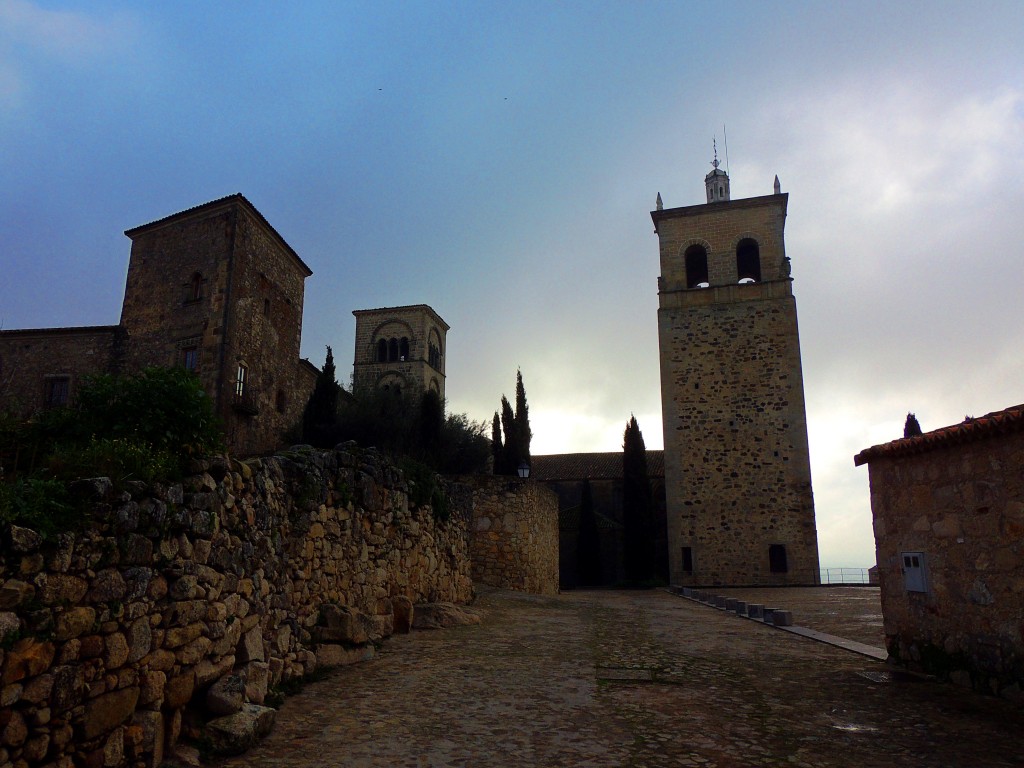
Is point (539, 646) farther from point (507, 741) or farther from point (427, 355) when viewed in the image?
point (427, 355)

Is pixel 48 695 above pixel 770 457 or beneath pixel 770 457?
beneath

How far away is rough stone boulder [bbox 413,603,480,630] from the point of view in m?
9.69

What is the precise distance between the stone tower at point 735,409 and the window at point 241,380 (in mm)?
15834

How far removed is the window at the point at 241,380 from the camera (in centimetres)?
2011

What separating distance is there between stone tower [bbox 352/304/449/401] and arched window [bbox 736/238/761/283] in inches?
949

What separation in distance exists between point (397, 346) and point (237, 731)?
44982 mm

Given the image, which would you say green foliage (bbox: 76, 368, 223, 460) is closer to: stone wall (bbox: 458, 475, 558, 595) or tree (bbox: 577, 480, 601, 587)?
stone wall (bbox: 458, 475, 558, 595)

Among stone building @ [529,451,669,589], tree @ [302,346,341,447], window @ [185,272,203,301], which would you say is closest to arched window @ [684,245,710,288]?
stone building @ [529,451,669,589]

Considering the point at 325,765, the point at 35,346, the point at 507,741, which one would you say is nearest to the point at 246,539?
the point at 325,765

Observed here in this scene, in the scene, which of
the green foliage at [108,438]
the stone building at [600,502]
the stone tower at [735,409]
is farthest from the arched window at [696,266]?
the green foliage at [108,438]

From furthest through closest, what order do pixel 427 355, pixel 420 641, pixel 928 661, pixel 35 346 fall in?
pixel 427 355, pixel 35 346, pixel 420 641, pixel 928 661

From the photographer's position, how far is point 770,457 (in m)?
25.5

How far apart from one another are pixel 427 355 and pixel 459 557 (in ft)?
118

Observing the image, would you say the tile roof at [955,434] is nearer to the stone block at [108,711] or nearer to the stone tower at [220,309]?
the stone block at [108,711]
